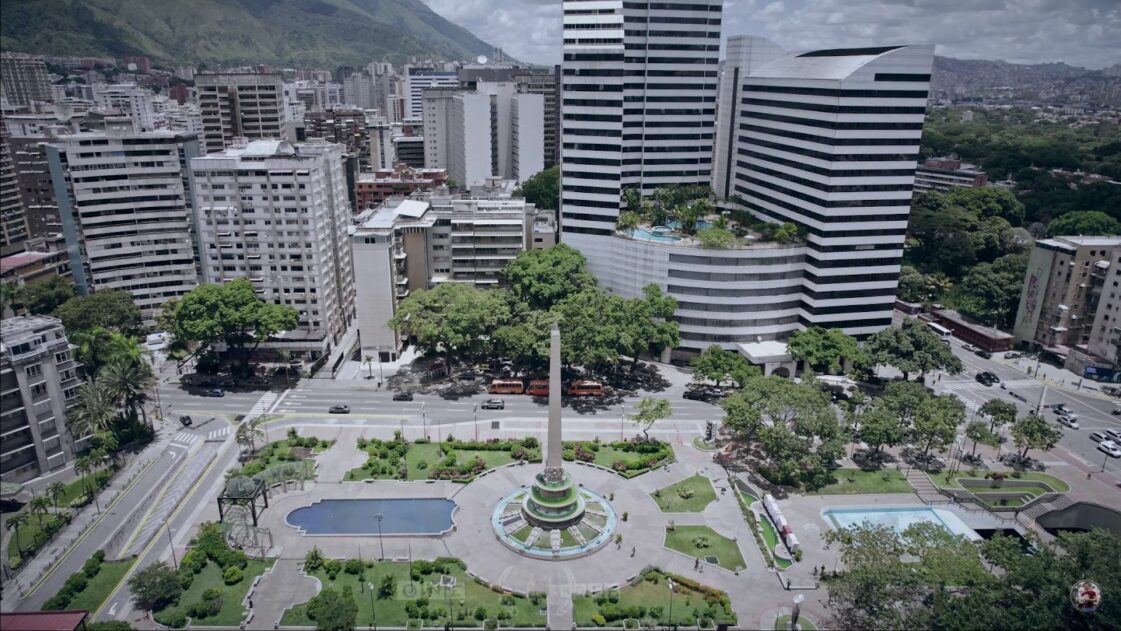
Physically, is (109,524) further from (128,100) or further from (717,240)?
(128,100)

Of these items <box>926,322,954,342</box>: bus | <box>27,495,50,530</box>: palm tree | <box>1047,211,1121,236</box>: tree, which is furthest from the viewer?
<box>1047,211,1121,236</box>: tree

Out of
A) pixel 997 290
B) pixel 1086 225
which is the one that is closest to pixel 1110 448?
pixel 997 290

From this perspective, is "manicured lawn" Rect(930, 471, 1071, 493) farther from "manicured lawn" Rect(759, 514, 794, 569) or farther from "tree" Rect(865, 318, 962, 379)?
"manicured lawn" Rect(759, 514, 794, 569)

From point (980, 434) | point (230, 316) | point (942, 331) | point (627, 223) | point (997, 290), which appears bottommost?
point (942, 331)

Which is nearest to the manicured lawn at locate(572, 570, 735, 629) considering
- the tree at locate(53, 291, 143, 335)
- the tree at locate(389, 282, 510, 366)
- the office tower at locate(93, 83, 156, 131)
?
the tree at locate(389, 282, 510, 366)

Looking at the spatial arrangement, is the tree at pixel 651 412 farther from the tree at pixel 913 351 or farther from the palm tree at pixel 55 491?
the palm tree at pixel 55 491

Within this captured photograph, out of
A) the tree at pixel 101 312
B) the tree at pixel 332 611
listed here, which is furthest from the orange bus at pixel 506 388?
the tree at pixel 101 312

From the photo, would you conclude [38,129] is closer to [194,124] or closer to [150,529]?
[194,124]
